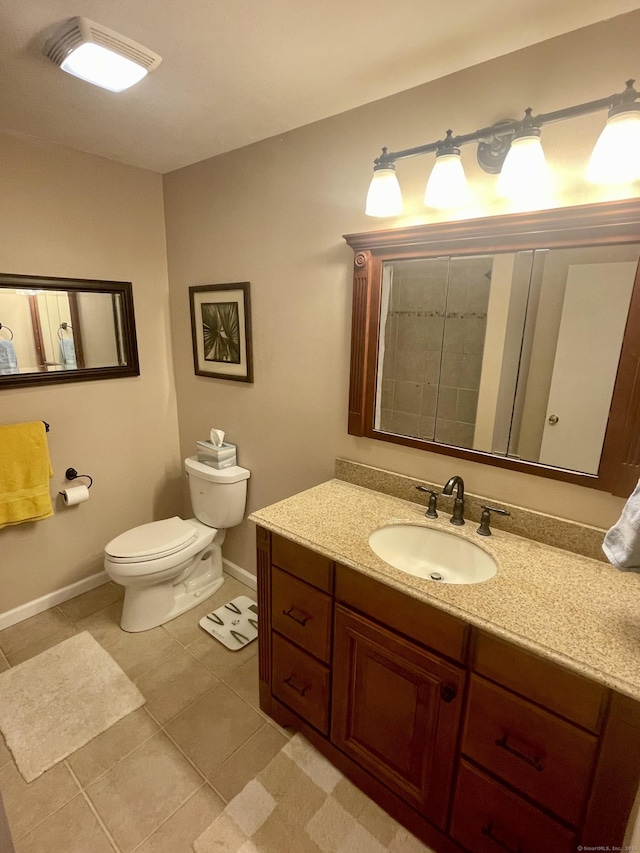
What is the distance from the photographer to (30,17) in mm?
1145

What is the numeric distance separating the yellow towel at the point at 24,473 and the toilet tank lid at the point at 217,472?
0.69 m

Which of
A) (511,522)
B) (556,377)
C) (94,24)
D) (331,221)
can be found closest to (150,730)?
(511,522)

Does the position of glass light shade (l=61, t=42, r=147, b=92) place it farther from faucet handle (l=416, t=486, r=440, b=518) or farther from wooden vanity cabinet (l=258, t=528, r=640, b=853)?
faucet handle (l=416, t=486, r=440, b=518)

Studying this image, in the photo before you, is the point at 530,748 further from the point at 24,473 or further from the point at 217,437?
the point at 24,473

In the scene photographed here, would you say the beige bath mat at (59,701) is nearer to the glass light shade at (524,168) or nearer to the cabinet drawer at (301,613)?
the cabinet drawer at (301,613)

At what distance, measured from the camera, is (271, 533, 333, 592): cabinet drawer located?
4.47 feet

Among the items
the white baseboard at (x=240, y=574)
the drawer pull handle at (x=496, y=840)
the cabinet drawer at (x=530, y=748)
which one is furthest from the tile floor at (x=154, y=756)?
the cabinet drawer at (x=530, y=748)

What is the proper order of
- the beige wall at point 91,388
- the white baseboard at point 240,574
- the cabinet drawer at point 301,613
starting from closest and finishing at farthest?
the cabinet drawer at point 301,613
the beige wall at point 91,388
the white baseboard at point 240,574

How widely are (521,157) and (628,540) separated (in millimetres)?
1032

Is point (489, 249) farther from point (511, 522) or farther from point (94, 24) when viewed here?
point (94, 24)

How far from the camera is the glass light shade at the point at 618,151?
1030 millimetres

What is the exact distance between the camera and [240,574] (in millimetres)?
2578

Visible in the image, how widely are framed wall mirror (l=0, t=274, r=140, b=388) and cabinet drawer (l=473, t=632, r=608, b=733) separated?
7.20 feet

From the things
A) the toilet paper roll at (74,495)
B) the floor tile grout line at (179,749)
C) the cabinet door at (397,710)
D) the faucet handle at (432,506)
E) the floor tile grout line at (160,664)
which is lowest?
the floor tile grout line at (179,749)
